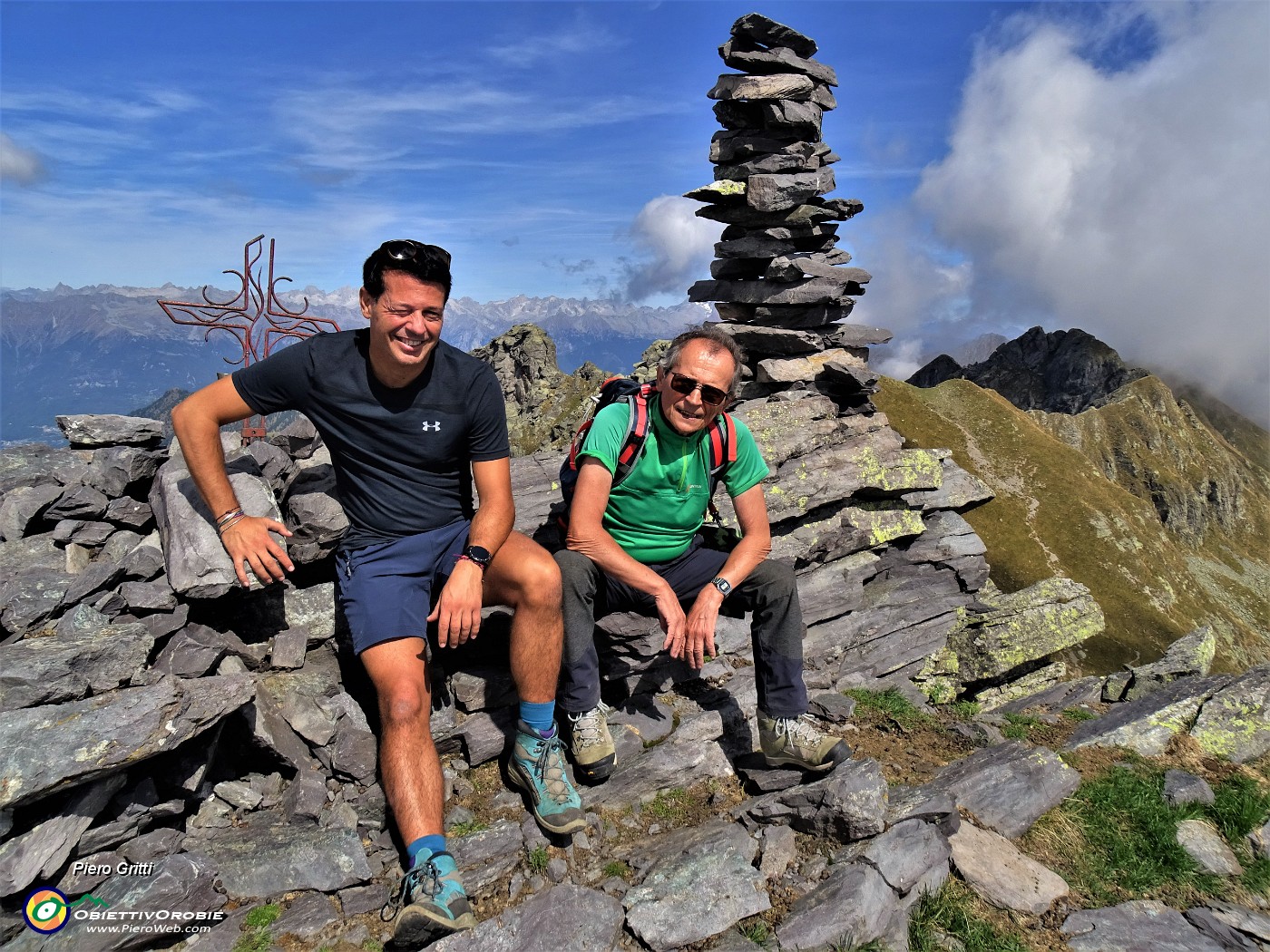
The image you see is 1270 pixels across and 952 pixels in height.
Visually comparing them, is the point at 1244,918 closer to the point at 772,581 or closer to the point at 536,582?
the point at 772,581

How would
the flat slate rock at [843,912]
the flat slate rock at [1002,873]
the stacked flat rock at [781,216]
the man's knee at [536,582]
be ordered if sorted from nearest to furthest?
the flat slate rock at [843,912] < the flat slate rock at [1002,873] < the man's knee at [536,582] < the stacked flat rock at [781,216]

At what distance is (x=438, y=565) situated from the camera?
26.3ft

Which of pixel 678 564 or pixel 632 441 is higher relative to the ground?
pixel 632 441

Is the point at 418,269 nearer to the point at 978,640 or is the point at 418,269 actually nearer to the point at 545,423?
the point at 978,640

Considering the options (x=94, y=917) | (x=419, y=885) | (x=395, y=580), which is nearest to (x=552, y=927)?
(x=419, y=885)

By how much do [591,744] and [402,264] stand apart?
18.4 ft

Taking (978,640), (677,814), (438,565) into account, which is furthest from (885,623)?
(438,565)

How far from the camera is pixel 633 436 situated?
820 cm

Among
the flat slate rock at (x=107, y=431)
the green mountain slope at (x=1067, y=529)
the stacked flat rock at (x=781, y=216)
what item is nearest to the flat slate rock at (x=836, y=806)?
the flat slate rock at (x=107, y=431)

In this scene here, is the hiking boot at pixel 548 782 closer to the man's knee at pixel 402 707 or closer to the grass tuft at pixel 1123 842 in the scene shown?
the man's knee at pixel 402 707

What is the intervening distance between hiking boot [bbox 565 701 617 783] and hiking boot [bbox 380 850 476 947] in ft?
6.06

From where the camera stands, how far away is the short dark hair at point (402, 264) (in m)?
7.20

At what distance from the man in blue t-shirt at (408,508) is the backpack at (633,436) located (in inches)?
36.3

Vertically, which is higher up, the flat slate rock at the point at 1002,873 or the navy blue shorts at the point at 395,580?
the navy blue shorts at the point at 395,580
